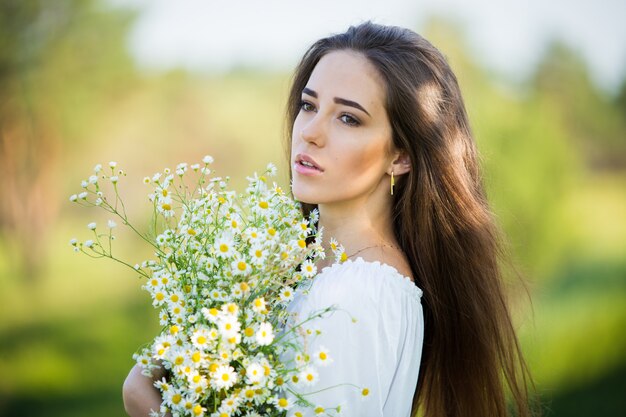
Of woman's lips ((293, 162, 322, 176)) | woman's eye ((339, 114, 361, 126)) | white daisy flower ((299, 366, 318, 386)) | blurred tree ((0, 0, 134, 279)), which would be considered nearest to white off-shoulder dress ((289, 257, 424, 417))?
Answer: white daisy flower ((299, 366, 318, 386))

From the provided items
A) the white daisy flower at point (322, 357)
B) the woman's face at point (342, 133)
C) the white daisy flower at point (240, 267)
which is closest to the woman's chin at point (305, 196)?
the woman's face at point (342, 133)

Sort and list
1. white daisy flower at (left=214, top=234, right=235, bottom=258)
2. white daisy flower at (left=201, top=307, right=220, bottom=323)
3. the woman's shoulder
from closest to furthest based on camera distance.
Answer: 1. white daisy flower at (left=201, top=307, right=220, bottom=323)
2. white daisy flower at (left=214, top=234, right=235, bottom=258)
3. the woman's shoulder

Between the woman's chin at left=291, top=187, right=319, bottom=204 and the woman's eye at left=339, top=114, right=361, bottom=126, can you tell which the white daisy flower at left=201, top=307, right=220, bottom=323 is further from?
the woman's eye at left=339, top=114, right=361, bottom=126

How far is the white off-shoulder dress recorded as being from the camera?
1.97m

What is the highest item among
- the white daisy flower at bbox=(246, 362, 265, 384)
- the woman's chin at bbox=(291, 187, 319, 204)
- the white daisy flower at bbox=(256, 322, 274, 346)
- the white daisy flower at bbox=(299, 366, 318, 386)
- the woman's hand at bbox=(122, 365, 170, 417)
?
the woman's chin at bbox=(291, 187, 319, 204)

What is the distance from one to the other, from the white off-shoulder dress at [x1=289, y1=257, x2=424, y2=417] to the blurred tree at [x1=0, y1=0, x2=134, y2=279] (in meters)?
4.63

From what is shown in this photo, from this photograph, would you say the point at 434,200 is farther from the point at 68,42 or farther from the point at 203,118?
the point at 68,42

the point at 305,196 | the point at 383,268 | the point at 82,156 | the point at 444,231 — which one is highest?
the point at 82,156

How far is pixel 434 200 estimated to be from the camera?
2412 millimetres

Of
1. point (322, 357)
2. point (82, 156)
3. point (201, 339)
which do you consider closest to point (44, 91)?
point (82, 156)

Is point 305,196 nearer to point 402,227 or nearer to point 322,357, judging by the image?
point 402,227

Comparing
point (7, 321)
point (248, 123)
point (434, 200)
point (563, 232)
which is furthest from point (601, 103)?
point (7, 321)

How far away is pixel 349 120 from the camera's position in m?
2.28

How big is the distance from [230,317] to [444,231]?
959mm
